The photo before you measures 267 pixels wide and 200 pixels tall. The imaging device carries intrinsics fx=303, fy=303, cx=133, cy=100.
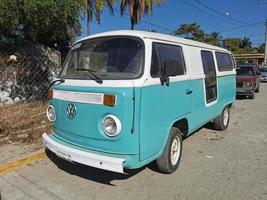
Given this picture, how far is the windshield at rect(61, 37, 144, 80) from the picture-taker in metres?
Answer: 4.10

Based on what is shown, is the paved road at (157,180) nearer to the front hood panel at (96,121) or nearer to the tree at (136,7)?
the front hood panel at (96,121)

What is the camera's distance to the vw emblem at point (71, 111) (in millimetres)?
4273

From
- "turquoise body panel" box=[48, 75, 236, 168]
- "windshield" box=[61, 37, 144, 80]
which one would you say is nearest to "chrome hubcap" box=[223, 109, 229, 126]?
"turquoise body panel" box=[48, 75, 236, 168]

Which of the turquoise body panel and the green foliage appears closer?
the turquoise body panel

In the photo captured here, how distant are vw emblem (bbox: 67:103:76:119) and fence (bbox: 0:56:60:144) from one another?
8.38 ft

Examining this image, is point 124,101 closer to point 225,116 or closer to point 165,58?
point 165,58

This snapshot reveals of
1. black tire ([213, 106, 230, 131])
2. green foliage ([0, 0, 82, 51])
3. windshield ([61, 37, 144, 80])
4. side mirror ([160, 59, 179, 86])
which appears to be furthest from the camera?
black tire ([213, 106, 230, 131])

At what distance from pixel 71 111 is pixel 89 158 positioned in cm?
77

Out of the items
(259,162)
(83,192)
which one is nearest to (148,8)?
(259,162)

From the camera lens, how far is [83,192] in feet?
14.0

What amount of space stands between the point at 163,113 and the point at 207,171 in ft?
4.87

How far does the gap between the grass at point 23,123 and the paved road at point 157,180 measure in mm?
1439

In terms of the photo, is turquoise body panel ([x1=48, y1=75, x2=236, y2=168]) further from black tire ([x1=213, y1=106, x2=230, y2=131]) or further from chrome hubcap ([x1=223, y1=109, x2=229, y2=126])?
chrome hubcap ([x1=223, y1=109, x2=229, y2=126])

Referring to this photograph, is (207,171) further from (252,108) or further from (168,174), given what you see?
(252,108)
